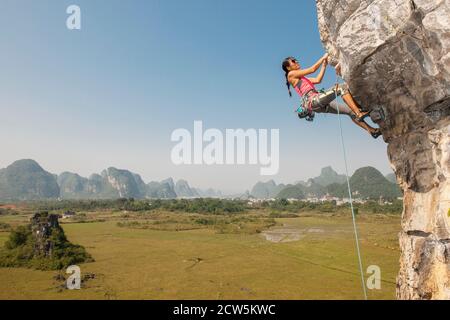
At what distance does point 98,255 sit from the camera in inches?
931

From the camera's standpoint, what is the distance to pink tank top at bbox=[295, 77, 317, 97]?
6.40 meters

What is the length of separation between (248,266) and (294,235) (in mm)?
16121

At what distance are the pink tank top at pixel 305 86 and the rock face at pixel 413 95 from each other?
107cm

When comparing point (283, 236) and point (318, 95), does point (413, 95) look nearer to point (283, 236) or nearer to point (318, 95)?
point (318, 95)

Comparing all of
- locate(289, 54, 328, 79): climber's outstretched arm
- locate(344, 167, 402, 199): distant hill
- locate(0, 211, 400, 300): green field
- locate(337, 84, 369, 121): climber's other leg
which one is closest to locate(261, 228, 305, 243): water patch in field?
locate(0, 211, 400, 300): green field

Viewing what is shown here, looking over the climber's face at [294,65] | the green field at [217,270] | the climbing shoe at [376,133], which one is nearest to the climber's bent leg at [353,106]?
the climbing shoe at [376,133]

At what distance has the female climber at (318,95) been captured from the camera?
19.1ft

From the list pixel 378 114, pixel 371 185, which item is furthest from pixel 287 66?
pixel 371 185

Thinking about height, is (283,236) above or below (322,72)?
below

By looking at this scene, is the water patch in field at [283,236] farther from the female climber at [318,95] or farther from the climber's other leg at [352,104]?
the climber's other leg at [352,104]

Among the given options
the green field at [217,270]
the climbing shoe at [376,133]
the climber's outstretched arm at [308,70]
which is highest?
the climber's outstretched arm at [308,70]

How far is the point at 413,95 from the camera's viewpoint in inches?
197

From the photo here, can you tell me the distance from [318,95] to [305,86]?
1.20 ft
